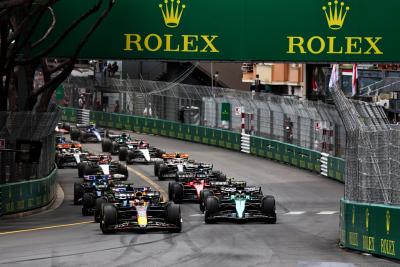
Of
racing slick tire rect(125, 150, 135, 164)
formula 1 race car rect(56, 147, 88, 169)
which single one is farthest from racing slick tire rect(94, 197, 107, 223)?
racing slick tire rect(125, 150, 135, 164)

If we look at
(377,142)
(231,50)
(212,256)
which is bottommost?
(212,256)

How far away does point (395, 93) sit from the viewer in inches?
1747

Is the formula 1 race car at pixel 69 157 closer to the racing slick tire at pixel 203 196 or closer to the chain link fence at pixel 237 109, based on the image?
the chain link fence at pixel 237 109

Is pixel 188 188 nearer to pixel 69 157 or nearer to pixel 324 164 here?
pixel 324 164

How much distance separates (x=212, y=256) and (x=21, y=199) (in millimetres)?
11552

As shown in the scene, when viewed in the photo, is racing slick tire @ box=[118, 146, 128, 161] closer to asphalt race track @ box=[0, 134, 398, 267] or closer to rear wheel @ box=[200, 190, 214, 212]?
asphalt race track @ box=[0, 134, 398, 267]

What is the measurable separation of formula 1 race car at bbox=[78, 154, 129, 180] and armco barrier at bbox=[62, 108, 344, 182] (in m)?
8.22

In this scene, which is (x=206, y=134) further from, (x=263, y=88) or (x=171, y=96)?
(x=263, y=88)

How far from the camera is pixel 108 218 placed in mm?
26125


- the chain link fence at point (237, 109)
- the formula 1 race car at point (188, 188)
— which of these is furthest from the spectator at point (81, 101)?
the formula 1 race car at point (188, 188)

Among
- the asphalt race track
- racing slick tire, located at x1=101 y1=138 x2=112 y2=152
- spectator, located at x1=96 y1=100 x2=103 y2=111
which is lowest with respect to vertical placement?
the asphalt race track

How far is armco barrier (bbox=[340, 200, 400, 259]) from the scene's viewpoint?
2141 cm

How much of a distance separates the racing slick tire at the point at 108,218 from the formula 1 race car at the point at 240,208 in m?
3.44

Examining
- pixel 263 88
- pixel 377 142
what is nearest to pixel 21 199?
pixel 377 142
